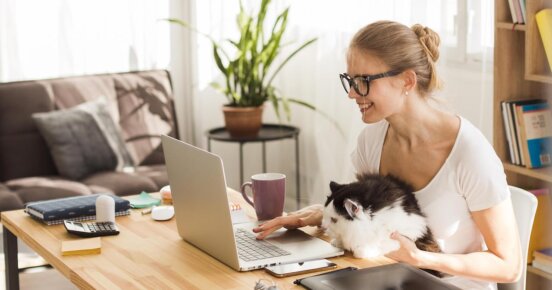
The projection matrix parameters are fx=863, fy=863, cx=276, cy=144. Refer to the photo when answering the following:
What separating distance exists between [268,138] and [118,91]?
86cm

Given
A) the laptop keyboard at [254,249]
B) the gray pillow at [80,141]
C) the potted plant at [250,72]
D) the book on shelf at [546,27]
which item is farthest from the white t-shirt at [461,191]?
the gray pillow at [80,141]

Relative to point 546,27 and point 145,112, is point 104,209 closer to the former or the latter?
point 546,27

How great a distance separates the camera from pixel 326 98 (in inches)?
171

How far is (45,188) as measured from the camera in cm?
395

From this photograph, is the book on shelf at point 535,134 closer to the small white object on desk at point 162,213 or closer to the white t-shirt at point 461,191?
the white t-shirt at point 461,191

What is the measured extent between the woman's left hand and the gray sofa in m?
2.33

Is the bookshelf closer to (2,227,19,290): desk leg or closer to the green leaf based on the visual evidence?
the green leaf

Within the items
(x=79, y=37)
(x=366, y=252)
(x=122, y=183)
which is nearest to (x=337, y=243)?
(x=366, y=252)

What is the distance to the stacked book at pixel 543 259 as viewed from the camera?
3.10 metres

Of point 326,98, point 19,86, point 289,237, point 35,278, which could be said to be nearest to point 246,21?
point 326,98

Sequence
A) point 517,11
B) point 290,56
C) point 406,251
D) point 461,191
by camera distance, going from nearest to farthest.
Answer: point 406,251, point 461,191, point 517,11, point 290,56

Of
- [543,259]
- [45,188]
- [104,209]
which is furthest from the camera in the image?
[45,188]

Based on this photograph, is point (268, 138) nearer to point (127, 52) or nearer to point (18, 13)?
point (127, 52)

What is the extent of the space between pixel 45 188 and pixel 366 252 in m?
2.37
